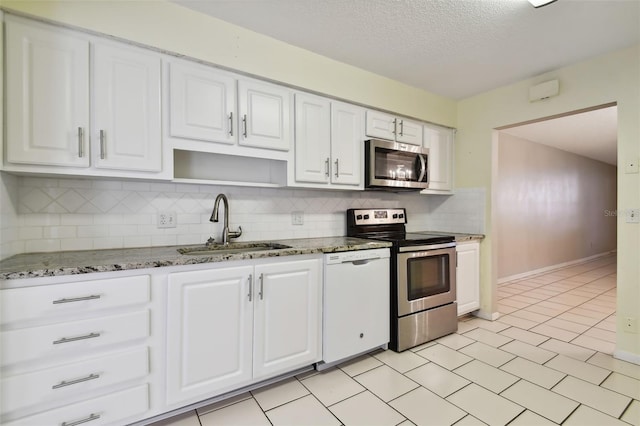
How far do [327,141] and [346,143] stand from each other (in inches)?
8.2

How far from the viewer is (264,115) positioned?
223cm

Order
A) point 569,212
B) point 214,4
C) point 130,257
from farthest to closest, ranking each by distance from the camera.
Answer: point 569,212, point 214,4, point 130,257

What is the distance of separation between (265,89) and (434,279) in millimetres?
2151

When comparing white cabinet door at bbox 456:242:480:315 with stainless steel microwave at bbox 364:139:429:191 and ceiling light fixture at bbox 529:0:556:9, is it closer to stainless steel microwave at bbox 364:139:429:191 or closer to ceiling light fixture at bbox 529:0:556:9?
stainless steel microwave at bbox 364:139:429:191

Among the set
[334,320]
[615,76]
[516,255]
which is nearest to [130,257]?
[334,320]

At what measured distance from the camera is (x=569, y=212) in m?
6.40

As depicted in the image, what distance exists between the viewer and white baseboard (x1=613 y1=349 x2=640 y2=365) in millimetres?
2328

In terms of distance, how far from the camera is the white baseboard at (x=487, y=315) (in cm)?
325

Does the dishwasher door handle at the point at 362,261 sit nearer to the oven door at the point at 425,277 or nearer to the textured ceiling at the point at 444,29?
the oven door at the point at 425,277

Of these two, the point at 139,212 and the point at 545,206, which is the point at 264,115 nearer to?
the point at 139,212

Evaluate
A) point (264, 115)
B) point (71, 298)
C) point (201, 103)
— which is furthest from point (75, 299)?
point (264, 115)

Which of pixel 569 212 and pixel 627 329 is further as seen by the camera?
pixel 569 212

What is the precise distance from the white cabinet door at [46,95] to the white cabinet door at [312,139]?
1.33 meters

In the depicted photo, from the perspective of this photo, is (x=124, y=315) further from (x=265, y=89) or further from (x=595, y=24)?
(x=595, y=24)
